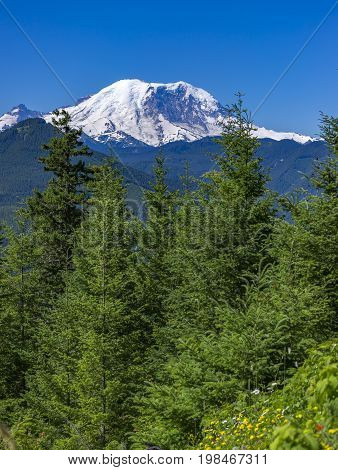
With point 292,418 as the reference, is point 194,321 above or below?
below

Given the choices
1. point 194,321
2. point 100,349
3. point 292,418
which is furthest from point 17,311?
point 292,418

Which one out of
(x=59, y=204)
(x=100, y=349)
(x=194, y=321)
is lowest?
(x=100, y=349)

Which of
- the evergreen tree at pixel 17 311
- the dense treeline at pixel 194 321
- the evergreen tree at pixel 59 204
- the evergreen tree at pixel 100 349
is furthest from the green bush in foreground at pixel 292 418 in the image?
the evergreen tree at pixel 59 204

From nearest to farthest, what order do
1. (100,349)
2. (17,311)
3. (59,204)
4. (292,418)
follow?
(292,418) < (100,349) < (17,311) < (59,204)

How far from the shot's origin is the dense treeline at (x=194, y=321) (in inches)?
410

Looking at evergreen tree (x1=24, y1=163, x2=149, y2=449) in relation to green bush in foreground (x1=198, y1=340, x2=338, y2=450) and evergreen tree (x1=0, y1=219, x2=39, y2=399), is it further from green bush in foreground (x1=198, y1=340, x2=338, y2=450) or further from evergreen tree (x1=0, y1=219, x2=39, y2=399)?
green bush in foreground (x1=198, y1=340, x2=338, y2=450)

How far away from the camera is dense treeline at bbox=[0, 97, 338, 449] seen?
10422 millimetres

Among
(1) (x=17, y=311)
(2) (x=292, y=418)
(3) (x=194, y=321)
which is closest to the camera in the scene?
(2) (x=292, y=418)

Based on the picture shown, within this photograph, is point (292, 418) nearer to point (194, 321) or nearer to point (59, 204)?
point (194, 321)

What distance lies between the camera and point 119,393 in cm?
1997

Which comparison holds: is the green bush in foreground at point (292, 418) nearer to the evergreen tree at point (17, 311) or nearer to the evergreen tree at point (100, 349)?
the evergreen tree at point (100, 349)

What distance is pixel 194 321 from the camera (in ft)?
61.2
